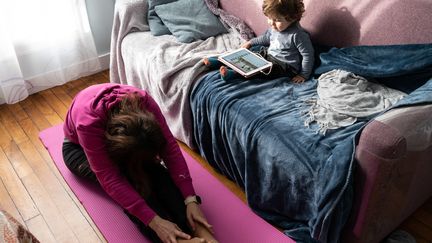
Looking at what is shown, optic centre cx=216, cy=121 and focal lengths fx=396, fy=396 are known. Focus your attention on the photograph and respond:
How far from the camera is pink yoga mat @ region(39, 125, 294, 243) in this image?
61.2 inches

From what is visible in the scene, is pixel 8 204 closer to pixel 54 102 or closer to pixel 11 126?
pixel 11 126

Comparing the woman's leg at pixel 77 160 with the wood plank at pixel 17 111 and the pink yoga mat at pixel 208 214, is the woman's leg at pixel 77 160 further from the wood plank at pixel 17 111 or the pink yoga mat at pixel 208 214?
the wood plank at pixel 17 111

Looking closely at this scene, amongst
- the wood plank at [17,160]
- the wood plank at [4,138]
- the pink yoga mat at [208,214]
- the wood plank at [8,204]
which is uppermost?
the pink yoga mat at [208,214]

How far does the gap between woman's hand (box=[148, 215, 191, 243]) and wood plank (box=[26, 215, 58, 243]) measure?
0.52 m

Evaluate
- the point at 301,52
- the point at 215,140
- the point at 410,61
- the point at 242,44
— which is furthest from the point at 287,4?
the point at 215,140

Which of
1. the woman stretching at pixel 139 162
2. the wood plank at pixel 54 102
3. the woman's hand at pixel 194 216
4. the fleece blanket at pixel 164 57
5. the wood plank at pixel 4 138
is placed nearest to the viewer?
the woman stretching at pixel 139 162

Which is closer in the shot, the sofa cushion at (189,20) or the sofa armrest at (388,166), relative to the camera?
the sofa armrest at (388,166)

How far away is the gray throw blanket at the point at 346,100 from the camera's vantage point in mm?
1474

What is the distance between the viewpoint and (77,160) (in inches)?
67.9

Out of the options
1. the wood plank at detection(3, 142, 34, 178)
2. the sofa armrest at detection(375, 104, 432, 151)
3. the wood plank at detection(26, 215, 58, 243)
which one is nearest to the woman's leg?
the wood plank at detection(26, 215, 58, 243)

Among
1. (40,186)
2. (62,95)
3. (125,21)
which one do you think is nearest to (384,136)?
(40,186)

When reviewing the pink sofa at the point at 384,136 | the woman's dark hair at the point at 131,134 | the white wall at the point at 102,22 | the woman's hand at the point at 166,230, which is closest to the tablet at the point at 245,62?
the pink sofa at the point at 384,136

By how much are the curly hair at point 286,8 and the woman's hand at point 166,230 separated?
3.45 ft

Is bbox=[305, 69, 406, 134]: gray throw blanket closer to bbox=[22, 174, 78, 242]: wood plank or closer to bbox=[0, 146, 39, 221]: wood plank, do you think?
bbox=[22, 174, 78, 242]: wood plank
